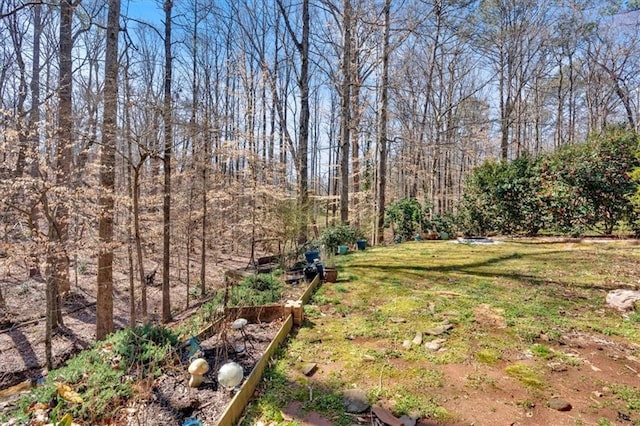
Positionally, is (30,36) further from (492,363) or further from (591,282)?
(591,282)

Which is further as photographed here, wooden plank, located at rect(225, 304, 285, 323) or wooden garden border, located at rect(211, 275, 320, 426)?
wooden plank, located at rect(225, 304, 285, 323)

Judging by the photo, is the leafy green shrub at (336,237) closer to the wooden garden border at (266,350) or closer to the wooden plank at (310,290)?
the wooden plank at (310,290)

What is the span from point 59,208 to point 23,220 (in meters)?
0.50

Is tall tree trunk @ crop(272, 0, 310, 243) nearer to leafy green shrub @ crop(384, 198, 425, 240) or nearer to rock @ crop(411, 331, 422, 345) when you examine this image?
leafy green shrub @ crop(384, 198, 425, 240)

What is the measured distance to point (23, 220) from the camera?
186 inches

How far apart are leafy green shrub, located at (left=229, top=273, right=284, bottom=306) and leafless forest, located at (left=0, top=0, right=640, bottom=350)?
1.46 m

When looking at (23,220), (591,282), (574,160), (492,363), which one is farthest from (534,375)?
(574,160)

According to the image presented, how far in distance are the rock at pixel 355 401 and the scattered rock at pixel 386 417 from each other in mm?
75

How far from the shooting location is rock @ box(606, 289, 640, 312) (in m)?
3.26

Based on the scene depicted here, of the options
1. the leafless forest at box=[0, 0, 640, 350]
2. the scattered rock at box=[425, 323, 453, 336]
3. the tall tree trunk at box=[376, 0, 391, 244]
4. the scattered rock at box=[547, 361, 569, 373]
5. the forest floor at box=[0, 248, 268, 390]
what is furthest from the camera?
the tall tree trunk at box=[376, 0, 391, 244]

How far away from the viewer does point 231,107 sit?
48.8ft

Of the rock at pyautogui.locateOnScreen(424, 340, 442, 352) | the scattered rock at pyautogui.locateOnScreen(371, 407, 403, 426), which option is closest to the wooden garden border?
the scattered rock at pyautogui.locateOnScreen(371, 407, 403, 426)

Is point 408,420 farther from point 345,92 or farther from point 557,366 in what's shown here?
point 345,92

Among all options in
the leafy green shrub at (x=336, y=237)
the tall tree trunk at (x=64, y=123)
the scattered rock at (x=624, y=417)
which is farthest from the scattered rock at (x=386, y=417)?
the leafy green shrub at (x=336, y=237)
